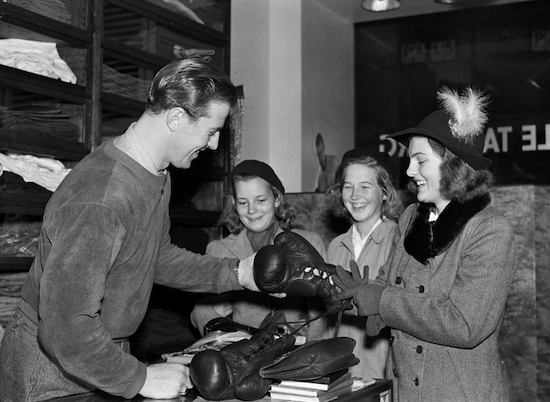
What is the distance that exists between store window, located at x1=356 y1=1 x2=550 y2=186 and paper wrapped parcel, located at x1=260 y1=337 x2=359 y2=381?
3.72 m

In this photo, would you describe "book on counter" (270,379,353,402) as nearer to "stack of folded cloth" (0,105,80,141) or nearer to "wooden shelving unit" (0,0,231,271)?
"wooden shelving unit" (0,0,231,271)

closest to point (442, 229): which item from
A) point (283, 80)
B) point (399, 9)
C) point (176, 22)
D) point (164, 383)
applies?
point (164, 383)

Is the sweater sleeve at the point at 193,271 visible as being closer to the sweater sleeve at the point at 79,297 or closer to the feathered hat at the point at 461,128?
the sweater sleeve at the point at 79,297

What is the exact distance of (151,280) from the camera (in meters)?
2.20

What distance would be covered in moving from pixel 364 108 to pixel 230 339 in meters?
3.91

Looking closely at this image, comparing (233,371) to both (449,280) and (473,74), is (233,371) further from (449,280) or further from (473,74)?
(473,74)

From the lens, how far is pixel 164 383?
1929mm

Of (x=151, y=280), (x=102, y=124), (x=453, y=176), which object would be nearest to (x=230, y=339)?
(x=151, y=280)

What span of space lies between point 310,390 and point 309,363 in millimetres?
79

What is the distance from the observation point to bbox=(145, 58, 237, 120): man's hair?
2061 mm

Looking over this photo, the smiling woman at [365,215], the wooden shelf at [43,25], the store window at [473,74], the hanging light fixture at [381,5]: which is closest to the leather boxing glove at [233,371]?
the smiling woman at [365,215]

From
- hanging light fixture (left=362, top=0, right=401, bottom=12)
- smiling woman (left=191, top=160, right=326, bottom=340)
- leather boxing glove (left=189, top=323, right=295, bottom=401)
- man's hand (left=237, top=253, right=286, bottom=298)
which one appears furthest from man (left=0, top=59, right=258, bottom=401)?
hanging light fixture (left=362, top=0, right=401, bottom=12)

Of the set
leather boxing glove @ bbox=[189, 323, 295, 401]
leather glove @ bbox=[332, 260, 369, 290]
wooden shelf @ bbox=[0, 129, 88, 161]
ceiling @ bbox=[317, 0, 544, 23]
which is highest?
ceiling @ bbox=[317, 0, 544, 23]

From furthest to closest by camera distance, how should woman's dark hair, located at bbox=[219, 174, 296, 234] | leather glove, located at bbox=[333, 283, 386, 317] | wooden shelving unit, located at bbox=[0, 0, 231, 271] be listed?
woman's dark hair, located at bbox=[219, 174, 296, 234] → wooden shelving unit, located at bbox=[0, 0, 231, 271] → leather glove, located at bbox=[333, 283, 386, 317]
